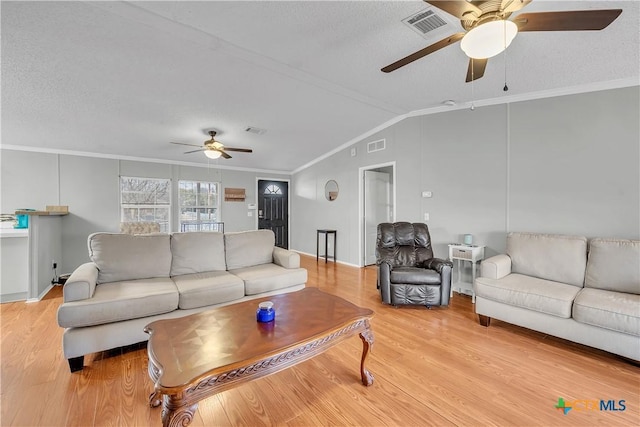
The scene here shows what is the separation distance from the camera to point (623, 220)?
274 centimetres

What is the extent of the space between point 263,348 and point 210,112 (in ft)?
11.7

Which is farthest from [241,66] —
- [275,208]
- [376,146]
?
[275,208]

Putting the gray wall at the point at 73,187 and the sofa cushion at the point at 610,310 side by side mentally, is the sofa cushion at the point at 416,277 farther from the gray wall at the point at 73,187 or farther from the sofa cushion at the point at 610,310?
the gray wall at the point at 73,187

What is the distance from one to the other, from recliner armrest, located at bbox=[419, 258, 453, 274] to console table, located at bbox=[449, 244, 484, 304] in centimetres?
46

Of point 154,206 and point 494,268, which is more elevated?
point 154,206

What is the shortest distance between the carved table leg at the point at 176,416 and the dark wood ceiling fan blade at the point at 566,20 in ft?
8.79

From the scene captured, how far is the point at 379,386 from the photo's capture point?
1788 millimetres

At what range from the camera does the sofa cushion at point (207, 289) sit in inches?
93.0

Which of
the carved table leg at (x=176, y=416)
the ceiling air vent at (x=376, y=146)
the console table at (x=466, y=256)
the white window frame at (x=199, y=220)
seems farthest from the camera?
the white window frame at (x=199, y=220)

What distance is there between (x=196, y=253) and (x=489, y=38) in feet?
10.5

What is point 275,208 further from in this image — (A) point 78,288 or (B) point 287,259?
(A) point 78,288

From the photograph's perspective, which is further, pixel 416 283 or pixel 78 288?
pixel 416 283

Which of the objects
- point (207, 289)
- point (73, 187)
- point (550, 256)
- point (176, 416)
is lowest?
point (176, 416)

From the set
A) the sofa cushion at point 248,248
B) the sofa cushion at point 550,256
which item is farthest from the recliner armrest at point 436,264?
the sofa cushion at point 248,248
